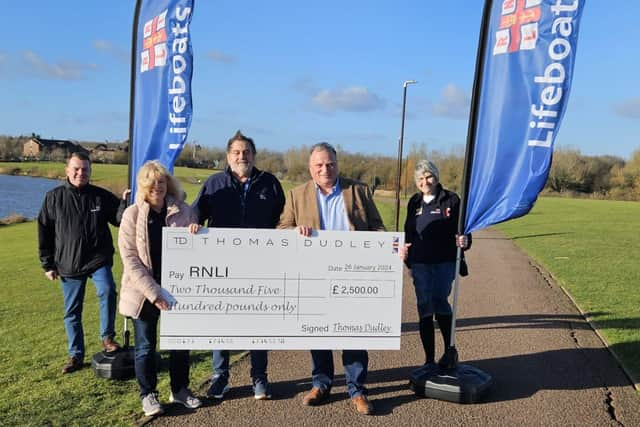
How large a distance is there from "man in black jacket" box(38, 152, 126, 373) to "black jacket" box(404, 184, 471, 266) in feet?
9.26

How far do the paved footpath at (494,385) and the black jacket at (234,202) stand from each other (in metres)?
1.53

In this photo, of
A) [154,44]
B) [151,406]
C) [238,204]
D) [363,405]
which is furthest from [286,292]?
[154,44]

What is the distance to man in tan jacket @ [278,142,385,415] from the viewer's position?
4.44 metres

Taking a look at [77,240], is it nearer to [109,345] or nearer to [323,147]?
[109,345]

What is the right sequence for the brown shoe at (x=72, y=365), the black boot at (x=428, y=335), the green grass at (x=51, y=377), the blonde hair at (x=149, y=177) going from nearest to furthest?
the blonde hair at (x=149, y=177), the green grass at (x=51, y=377), the black boot at (x=428, y=335), the brown shoe at (x=72, y=365)

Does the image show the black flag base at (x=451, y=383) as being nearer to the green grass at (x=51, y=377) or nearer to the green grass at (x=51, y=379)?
the green grass at (x=51, y=377)

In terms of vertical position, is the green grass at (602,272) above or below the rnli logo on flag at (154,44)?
below

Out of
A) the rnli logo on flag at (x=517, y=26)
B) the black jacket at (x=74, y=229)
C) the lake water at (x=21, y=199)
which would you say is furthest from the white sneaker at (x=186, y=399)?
the lake water at (x=21, y=199)

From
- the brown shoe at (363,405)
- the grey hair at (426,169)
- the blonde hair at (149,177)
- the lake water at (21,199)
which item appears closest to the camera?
the blonde hair at (149,177)

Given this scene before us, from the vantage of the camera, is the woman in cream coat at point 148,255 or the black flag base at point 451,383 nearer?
the woman in cream coat at point 148,255

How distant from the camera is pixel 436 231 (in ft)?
16.2

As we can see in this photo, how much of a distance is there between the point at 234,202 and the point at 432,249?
6.09ft

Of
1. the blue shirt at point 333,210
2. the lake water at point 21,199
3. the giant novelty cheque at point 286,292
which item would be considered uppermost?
the blue shirt at point 333,210

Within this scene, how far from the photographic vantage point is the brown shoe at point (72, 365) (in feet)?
17.0
